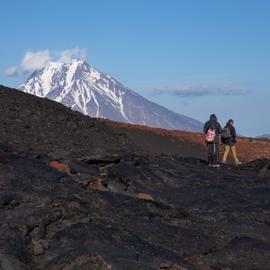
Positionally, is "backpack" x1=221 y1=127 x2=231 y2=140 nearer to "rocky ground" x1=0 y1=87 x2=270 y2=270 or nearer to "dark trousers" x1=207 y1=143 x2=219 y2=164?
"dark trousers" x1=207 y1=143 x2=219 y2=164

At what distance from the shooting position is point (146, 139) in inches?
1666

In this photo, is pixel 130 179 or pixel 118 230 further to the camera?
pixel 130 179

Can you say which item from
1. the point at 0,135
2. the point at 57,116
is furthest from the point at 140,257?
the point at 57,116

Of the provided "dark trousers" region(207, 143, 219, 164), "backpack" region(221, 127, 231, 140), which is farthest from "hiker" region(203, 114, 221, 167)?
"backpack" region(221, 127, 231, 140)

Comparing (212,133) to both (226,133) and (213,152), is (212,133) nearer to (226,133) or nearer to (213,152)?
(213,152)

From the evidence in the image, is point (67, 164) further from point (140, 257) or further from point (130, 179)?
point (140, 257)

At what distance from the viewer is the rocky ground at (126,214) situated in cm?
1116

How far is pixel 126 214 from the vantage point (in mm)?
14203

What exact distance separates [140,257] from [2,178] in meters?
4.91

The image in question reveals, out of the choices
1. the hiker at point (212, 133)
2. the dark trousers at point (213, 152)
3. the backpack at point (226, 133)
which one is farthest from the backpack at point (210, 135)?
the backpack at point (226, 133)

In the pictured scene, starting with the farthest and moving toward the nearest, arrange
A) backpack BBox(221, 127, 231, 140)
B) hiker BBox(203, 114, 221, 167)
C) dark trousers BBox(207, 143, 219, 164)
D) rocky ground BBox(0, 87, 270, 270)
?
backpack BBox(221, 127, 231, 140) → dark trousers BBox(207, 143, 219, 164) → hiker BBox(203, 114, 221, 167) → rocky ground BBox(0, 87, 270, 270)

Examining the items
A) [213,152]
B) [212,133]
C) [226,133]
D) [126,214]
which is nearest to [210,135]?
[212,133]

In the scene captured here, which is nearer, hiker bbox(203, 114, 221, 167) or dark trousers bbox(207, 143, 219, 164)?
hiker bbox(203, 114, 221, 167)

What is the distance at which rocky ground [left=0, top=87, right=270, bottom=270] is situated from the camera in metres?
11.2
